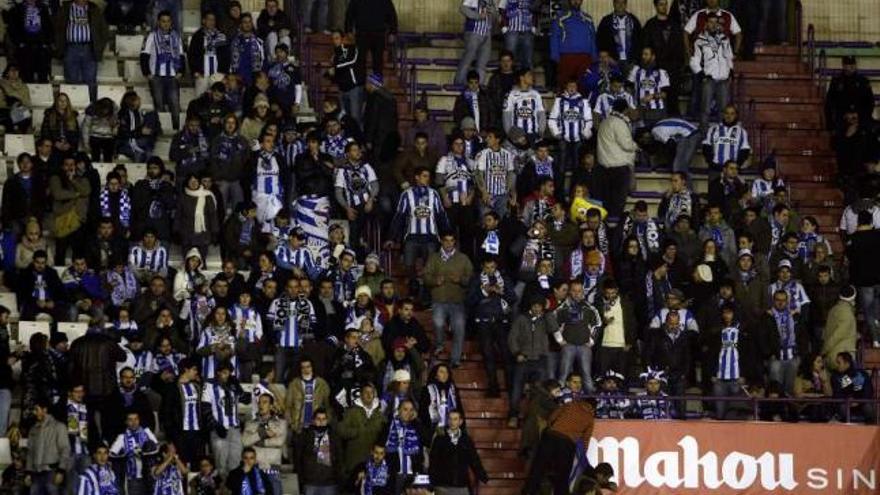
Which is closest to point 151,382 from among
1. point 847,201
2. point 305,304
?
point 305,304

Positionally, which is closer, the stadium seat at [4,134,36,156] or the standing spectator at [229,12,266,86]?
the stadium seat at [4,134,36,156]

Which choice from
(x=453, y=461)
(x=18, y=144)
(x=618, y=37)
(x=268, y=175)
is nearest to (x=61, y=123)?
(x=18, y=144)

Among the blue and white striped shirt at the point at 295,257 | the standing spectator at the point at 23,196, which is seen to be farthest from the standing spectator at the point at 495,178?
the standing spectator at the point at 23,196

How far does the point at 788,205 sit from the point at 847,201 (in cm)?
171

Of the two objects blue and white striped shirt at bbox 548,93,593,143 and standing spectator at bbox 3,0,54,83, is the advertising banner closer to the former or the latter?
blue and white striped shirt at bbox 548,93,593,143

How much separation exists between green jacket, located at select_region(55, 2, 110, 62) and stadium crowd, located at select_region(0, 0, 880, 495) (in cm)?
4

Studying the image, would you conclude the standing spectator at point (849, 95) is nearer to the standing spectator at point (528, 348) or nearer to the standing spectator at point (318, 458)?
the standing spectator at point (528, 348)

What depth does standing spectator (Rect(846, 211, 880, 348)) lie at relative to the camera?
127ft

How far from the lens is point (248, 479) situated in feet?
113

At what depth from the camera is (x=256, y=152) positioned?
38.7 m

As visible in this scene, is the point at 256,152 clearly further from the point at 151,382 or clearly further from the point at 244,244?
the point at 151,382

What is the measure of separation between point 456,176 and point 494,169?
50 centimetres

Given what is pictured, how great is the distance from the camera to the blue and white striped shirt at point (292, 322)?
1437 inches

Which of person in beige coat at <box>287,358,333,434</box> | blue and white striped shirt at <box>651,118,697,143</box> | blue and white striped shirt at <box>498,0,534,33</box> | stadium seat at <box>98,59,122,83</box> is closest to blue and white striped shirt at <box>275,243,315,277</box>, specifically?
person in beige coat at <box>287,358,333,434</box>
